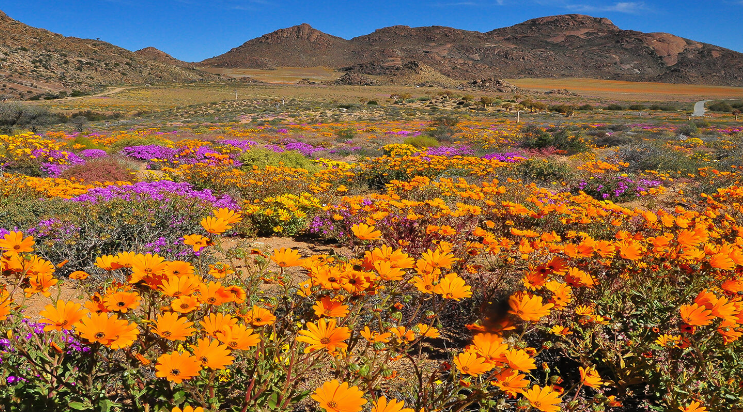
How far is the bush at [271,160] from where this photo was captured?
9.98 m

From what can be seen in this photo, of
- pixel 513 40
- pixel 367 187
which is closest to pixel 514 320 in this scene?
pixel 367 187

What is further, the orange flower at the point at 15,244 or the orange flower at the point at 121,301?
the orange flower at the point at 15,244

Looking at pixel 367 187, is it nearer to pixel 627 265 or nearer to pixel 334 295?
pixel 627 265

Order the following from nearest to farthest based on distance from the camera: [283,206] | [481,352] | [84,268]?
[481,352] → [84,268] → [283,206]

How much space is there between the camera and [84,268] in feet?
13.7

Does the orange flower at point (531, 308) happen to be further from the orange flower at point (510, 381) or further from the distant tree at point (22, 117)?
the distant tree at point (22, 117)

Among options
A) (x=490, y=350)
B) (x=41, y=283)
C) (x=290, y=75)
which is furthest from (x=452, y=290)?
(x=290, y=75)

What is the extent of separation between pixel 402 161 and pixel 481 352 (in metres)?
7.58

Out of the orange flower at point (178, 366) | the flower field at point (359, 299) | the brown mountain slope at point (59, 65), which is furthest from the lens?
the brown mountain slope at point (59, 65)

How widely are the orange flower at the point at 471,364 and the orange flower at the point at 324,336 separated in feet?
1.38

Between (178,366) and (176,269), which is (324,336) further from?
(176,269)

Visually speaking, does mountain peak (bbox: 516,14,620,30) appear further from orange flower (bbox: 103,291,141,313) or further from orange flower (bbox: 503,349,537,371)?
orange flower (bbox: 103,291,141,313)

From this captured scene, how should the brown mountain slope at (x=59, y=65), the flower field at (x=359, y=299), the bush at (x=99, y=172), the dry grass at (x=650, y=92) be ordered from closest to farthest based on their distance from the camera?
the flower field at (x=359, y=299), the bush at (x=99, y=172), the brown mountain slope at (x=59, y=65), the dry grass at (x=650, y=92)

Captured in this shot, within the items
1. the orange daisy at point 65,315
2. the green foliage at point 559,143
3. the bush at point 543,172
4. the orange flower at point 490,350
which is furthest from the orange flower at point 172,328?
the green foliage at point 559,143
